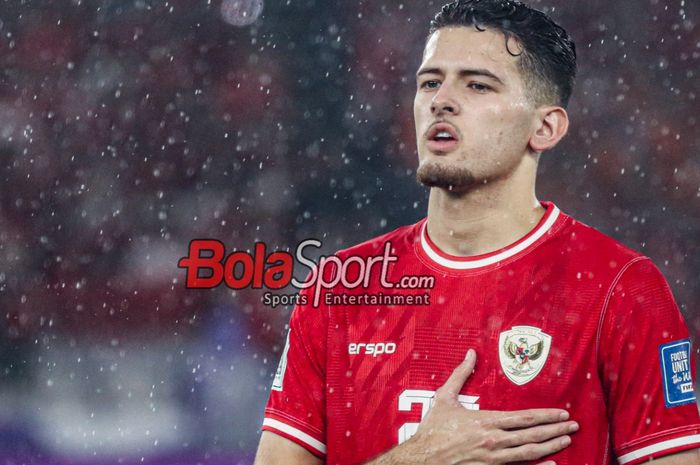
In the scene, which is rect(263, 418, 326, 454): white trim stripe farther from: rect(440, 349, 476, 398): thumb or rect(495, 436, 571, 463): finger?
rect(495, 436, 571, 463): finger

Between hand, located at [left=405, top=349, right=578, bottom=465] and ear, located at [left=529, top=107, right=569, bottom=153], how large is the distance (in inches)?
28.6

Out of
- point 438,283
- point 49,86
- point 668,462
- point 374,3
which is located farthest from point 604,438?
point 49,86

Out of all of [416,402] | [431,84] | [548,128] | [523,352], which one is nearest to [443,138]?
[431,84]

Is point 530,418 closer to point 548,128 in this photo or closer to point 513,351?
point 513,351

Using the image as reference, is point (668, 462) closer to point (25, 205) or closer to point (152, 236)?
point (152, 236)

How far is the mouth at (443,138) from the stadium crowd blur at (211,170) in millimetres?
4107

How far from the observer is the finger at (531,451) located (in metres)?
2.19

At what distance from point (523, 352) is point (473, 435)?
0.88ft

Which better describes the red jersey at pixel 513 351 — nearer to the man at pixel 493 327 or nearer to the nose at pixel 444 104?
the man at pixel 493 327

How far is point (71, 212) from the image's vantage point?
754cm

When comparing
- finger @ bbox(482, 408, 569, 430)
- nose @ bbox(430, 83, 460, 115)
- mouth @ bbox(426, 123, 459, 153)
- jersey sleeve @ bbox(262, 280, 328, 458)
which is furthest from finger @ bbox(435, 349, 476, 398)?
nose @ bbox(430, 83, 460, 115)

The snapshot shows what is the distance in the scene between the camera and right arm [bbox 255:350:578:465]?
2213mm

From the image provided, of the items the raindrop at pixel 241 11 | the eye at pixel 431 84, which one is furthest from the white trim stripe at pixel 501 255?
the raindrop at pixel 241 11

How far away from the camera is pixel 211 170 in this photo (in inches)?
308
